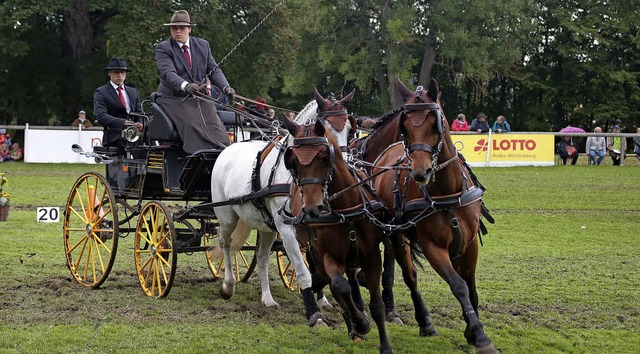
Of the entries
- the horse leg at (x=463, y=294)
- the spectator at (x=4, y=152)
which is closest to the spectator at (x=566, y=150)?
the spectator at (x=4, y=152)

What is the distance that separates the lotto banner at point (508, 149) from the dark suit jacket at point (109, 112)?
16.2 m

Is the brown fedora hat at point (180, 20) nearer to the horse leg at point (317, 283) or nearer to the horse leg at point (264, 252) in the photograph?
the horse leg at point (264, 252)

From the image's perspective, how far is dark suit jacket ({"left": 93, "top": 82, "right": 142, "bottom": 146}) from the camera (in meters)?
10.6

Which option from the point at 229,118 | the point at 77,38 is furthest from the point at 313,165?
the point at 77,38

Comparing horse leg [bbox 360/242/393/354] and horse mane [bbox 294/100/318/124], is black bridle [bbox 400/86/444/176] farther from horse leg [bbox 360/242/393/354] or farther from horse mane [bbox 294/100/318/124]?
horse mane [bbox 294/100/318/124]

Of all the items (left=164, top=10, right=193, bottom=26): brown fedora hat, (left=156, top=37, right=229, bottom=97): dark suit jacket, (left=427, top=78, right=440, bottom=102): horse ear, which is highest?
(left=164, top=10, right=193, bottom=26): brown fedora hat

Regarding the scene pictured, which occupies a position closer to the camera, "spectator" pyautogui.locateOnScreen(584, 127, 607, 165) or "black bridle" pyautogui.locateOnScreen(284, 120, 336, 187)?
"black bridle" pyautogui.locateOnScreen(284, 120, 336, 187)

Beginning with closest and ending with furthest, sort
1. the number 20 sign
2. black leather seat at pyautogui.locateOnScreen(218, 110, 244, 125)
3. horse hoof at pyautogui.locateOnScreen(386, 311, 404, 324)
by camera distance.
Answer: horse hoof at pyautogui.locateOnScreen(386, 311, 404, 324) → black leather seat at pyautogui.locateOnScreen(218, 110, 244, 125) → the number 20 sign

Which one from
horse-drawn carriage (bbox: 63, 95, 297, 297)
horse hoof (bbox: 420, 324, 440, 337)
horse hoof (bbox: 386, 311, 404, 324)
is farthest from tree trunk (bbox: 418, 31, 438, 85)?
horse hoof (bbox: 420, 324, 440, 337)

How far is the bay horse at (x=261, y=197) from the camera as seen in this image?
26.7 ft

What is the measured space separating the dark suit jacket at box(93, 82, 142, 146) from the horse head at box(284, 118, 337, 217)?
4253 mm

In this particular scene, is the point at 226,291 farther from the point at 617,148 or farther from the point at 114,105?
the point at 617,148

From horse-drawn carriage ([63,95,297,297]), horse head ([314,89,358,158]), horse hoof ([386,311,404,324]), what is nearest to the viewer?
horse head ([314,89,358,158])

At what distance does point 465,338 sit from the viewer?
756cm
